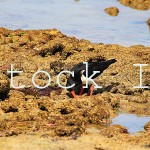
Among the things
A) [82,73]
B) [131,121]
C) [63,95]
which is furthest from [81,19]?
[131,121]

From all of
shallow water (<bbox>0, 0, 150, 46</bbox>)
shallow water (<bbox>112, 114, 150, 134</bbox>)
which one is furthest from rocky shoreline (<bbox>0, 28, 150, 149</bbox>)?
shallow water (<bbox>0, 0, 150, 46</bbox>)

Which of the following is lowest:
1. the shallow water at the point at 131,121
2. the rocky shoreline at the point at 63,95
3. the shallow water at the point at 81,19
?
the shallow water at the point at 131,121

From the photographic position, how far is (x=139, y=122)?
41.7ft

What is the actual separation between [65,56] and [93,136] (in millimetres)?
6741

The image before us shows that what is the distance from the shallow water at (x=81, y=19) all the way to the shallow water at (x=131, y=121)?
909 centimetres

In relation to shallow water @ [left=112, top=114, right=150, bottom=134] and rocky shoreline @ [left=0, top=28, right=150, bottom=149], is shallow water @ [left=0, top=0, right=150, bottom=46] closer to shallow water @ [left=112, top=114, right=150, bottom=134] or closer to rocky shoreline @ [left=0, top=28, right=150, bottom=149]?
rocky shoreline @ [left=0, top=28, right=150, bottom=149]

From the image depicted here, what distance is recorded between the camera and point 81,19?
27.9m

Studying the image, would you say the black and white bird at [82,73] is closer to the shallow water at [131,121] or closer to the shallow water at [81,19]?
the shallow water at [131,121]

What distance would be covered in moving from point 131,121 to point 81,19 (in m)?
15.6

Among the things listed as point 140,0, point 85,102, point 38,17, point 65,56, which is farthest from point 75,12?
point 85,102

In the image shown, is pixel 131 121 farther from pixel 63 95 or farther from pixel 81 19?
pixel 81 19

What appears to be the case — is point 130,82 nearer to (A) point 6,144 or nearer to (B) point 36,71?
(B) point 36,71

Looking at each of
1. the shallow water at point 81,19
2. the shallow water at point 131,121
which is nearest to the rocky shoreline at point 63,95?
the shallow water at point 131,121

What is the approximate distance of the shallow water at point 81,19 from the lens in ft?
78.4
